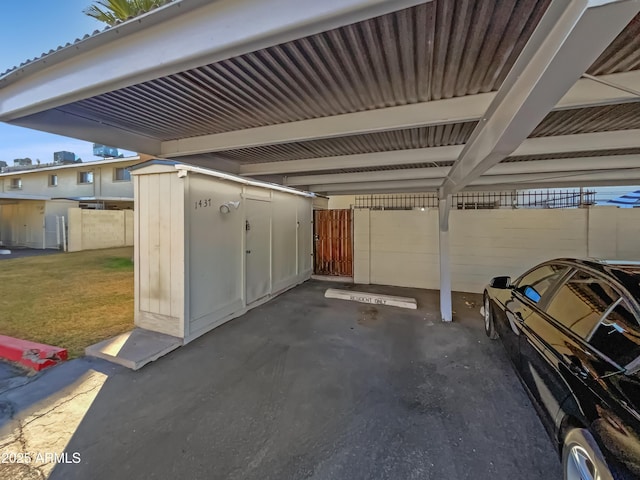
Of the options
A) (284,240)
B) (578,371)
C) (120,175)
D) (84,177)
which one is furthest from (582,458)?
(84,177)

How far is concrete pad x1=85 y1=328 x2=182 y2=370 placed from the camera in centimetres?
349

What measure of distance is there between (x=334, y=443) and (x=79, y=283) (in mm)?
7786

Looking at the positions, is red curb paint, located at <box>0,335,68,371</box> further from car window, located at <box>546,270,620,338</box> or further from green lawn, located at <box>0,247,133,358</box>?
car window, located at <box>546,270,620,338</box>

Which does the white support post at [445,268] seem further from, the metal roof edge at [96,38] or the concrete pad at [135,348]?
the metal roof edge at [96,38]

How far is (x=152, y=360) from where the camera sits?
11.8 ft

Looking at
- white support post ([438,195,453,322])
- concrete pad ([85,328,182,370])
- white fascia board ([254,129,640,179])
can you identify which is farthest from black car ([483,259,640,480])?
concrete pad ([85,328,182,370])

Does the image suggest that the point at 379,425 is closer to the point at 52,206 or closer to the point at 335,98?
the point at 335,98

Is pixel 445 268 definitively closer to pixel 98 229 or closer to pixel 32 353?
pixel 32 353

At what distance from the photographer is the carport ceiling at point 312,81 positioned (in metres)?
1.84

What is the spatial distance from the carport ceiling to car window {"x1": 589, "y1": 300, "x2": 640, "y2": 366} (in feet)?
4.74

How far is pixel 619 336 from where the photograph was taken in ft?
6.00

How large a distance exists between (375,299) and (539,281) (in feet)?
11.6

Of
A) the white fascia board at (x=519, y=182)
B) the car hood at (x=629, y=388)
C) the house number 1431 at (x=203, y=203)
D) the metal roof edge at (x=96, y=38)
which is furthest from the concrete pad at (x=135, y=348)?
the white fascia board at (x=519, y=182)

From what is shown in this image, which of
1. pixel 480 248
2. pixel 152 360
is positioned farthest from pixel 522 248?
pixel 152 360
